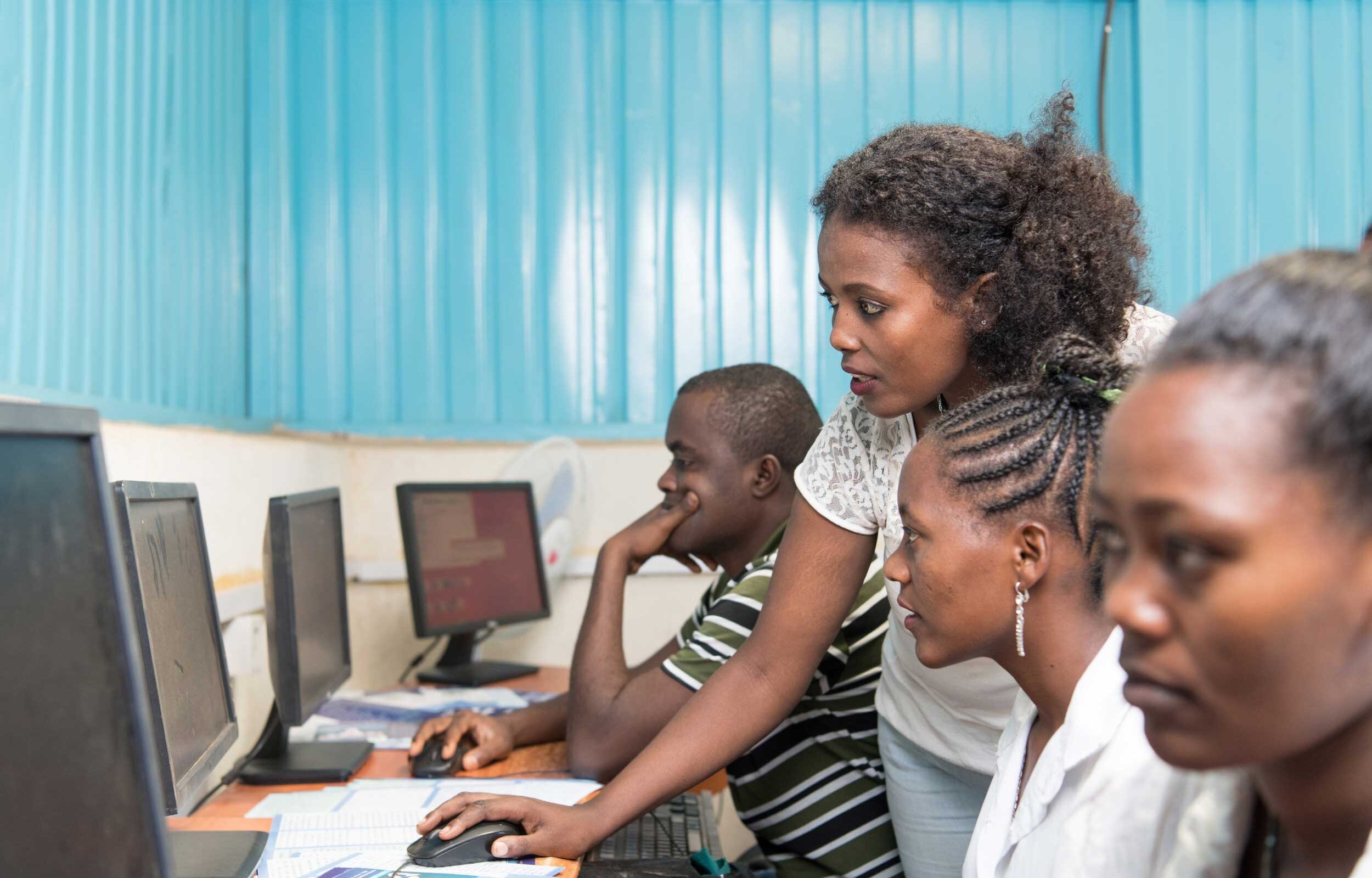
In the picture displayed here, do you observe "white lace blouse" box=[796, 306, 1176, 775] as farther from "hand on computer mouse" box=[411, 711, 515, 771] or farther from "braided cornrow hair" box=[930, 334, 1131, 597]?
"hand on computer mouse" box=[411, 711, 515, 771]

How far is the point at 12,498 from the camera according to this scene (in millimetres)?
660

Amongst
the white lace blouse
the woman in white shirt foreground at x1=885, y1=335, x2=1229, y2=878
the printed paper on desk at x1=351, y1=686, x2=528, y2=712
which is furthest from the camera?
the printed paper on desk at x1=351, y1=686, x2=528, y2=712

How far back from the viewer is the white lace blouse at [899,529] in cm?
150

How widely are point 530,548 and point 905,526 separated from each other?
188 centimetres

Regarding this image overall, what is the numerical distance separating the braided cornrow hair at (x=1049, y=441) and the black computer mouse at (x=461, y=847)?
689 millimetres

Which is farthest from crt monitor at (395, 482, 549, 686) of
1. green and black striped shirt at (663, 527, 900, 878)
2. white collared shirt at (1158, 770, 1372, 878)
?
white collared shirt at (1158, 770, 1372, 878)

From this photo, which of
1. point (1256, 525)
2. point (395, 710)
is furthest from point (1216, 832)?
point (395, 710)

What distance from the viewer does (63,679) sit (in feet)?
2.15

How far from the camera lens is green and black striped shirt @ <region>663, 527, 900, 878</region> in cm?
178

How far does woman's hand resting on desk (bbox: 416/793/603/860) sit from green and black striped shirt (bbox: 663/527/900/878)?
16.3 inches

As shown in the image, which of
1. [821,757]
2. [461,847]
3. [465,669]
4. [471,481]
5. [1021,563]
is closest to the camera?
[1021,563]

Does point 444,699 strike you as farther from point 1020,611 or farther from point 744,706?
point 1020,611

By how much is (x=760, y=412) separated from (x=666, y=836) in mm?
778

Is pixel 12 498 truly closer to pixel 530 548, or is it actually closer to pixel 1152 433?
pixel 1152 433
